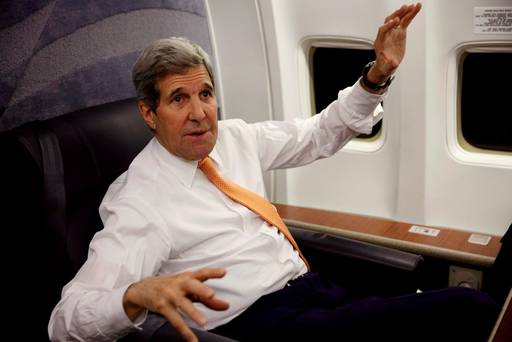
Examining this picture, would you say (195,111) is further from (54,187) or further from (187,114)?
(54,187)

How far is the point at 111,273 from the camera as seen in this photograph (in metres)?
1.60

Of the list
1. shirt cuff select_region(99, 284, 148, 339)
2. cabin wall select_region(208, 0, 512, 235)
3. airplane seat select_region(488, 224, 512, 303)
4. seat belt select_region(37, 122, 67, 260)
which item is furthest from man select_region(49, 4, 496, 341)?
cabin wall select_region(208, 0, 512, 235)

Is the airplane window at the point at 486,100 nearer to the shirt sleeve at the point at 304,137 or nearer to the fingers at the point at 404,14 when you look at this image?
the shirt sleeve at the point at 304,137

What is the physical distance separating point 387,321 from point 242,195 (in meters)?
0.66

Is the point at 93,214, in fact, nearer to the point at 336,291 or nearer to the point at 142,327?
the point at 142,327

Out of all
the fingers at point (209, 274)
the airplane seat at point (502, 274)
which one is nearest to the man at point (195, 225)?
the fingers at point (209, 274)

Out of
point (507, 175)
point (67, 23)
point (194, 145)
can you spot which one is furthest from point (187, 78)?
point (507, 175)

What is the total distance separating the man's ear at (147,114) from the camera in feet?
6.26

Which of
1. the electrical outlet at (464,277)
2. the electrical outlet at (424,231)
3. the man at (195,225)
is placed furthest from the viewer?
the electrical outlet at (424,231)

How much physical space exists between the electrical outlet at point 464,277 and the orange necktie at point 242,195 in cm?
95

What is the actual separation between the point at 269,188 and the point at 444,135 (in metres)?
1.08

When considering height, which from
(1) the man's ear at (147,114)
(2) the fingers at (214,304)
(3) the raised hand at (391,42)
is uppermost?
(3) the raised hand at (391,42)

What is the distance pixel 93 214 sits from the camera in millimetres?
1898

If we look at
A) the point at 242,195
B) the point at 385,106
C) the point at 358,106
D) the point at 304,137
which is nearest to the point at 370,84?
the point at 358,106
